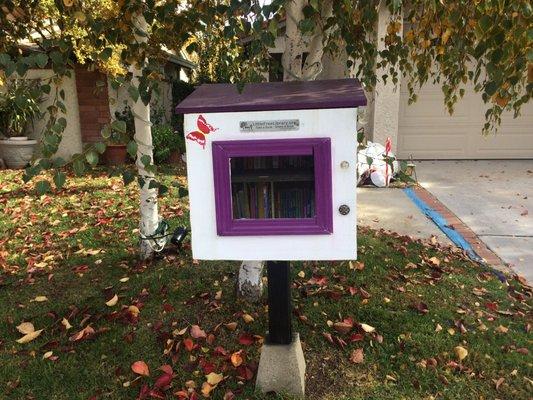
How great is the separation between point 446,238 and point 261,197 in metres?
3.32

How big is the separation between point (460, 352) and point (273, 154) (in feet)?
5.54

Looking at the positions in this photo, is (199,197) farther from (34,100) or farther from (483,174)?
(483,174)

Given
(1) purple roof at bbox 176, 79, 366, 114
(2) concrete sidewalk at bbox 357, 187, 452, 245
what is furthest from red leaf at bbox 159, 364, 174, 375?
(2) concrete sidewalk at bbox 357, 187, 452, 245

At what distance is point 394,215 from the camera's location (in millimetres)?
5547

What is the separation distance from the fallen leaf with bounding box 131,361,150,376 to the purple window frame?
1081mm

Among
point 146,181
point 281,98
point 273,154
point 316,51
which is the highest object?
point 316,51

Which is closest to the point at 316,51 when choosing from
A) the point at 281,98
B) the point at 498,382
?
the point at 281,98

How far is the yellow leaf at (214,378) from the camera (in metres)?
2.43

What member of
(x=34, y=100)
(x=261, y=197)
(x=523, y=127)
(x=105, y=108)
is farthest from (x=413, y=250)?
(x=105, y=108)

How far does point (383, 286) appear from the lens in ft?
11.3

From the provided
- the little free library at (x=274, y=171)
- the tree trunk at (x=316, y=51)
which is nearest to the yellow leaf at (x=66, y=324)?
the little free library at (x=274, y=171)

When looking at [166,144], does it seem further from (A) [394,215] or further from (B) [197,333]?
(B) [197,333]

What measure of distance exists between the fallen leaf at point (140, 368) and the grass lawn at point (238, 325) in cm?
4

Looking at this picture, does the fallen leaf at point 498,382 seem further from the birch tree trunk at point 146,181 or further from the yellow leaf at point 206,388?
the birch tree trunk at point 146,181
